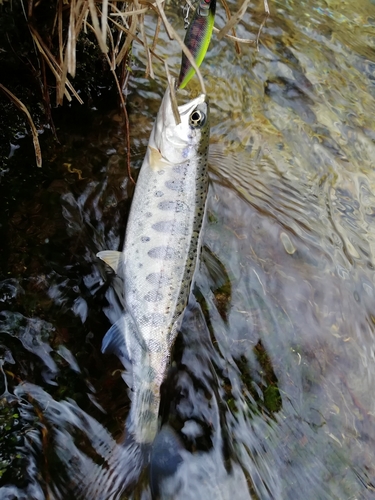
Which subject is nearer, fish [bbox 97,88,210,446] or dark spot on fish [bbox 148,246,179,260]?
fish [bbox 97,88,210,446]

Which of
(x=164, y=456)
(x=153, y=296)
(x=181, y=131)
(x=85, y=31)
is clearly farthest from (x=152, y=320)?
(x=85, y=31)

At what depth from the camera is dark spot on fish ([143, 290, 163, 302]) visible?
114 inches

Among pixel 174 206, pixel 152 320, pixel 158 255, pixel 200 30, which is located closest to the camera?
pixel 200 30

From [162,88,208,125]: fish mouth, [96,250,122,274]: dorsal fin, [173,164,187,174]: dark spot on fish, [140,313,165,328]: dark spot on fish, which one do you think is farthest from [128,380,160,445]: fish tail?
[162,88,208,125]: fish mouth

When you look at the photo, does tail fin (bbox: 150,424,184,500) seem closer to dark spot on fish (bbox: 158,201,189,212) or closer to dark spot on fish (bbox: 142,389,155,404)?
dark spot on fish (bbox: 142,389,155,404)

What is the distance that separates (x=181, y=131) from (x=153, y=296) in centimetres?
110

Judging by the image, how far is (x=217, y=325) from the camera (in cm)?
317

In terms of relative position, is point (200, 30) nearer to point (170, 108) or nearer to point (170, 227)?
point (170, 108)

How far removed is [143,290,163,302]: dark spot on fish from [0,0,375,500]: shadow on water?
0.27 m

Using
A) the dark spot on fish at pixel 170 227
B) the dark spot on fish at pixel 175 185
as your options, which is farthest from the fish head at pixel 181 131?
the dark spot on fish at pixel 170 227

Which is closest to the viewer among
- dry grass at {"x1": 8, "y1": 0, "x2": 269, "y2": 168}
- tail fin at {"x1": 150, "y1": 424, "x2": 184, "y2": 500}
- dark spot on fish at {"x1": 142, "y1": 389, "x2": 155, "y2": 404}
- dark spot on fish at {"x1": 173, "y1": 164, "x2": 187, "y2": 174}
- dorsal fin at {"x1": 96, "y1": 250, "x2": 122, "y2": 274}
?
dry grass at {"x1": 8, "y1": 0, "x2": 269, "y2": 168}

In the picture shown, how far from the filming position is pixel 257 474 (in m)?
2.72

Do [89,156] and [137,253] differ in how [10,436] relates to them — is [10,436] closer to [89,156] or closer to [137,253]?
[137,253]

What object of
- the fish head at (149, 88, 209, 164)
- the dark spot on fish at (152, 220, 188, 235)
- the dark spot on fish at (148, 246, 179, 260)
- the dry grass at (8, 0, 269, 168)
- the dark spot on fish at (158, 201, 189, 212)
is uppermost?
the dry grass at (8, 0, 269, 168)
